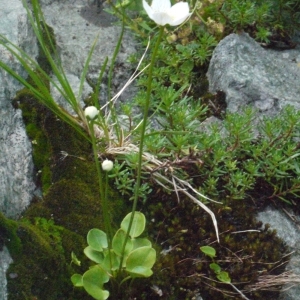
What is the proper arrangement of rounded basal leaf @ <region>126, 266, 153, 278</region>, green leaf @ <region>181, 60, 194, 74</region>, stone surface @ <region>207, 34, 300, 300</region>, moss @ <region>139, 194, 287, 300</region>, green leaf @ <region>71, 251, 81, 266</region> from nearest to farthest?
rounded basal leaf @ <region>126, 266, 153, 278</region> < green leaf @ <region>71, 251, 81, 266</region> < moss @ <region>139, 194, 287, 300</region> < stone surface @ <region>207, 34, 300, 300</region> < green leaf @ <region>181, 60, 194, 74</region>

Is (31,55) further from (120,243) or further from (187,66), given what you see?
(120,243)

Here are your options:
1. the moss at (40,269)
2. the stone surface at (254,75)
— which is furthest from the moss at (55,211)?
the stone surface at (254,75)

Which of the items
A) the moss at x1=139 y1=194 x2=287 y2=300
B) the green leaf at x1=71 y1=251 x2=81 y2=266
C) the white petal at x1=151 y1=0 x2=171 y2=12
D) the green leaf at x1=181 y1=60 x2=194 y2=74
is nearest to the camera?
the white petal at x1=151 y1=0 x2=171 y2=12

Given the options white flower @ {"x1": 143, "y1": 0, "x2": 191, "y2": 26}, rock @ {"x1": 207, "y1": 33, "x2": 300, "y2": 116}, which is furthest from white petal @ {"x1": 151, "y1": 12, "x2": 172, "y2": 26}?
rock @ {"x1": 207, "y1": 33, "x2": 300, "y2": 116}

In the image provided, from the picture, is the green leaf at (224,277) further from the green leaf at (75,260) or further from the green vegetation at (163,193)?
the green leaf at (75,260)

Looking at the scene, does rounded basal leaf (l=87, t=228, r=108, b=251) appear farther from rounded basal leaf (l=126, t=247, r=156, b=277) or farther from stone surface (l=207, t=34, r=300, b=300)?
stone surface (l=207, t=34, r=300, b=300)

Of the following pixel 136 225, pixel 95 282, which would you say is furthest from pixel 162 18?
pixel 95 282
